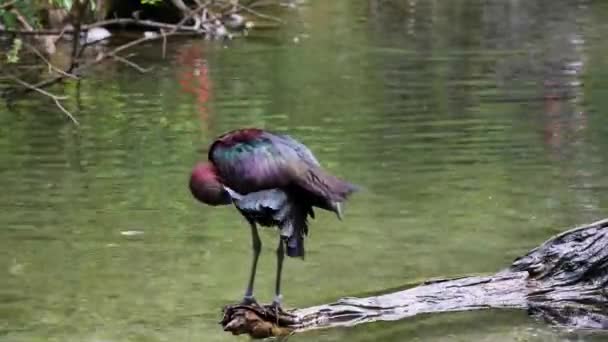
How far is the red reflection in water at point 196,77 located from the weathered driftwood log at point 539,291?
233 inches

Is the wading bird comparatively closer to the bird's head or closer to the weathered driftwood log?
the bird's head

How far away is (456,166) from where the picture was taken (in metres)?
9.90

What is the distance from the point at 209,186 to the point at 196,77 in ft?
33.9

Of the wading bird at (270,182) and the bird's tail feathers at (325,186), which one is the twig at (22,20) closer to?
the wading bird at (270,182)

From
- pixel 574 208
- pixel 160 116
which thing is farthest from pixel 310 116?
pixel 574 208

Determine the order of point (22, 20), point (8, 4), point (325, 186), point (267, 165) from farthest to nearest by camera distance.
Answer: point (22, 20) < point (8, 4) < point (267, 165) < point (325, 186)

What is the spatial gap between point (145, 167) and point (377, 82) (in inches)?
196

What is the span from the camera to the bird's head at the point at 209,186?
17.6ft

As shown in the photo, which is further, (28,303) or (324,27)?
(324,27)

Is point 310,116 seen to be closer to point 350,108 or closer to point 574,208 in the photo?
point 350,108

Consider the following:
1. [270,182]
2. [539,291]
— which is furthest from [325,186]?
[539,291]

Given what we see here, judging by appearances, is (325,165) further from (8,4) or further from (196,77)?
(196,77)

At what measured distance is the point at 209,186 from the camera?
5.39 meters

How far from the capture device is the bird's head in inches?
212
